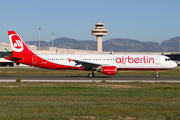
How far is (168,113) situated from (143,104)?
2.65 metres

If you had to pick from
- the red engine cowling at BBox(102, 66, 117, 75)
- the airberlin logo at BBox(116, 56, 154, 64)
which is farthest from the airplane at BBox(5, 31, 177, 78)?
the red engine cowling at BBox(102, 66, 117, 75)

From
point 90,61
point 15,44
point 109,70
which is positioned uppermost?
point 15,44

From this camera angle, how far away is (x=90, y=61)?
39.9m

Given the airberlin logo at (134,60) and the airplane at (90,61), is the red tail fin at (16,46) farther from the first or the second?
the airberlin logo at (134,60)

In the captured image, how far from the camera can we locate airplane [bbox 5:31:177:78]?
128 feet

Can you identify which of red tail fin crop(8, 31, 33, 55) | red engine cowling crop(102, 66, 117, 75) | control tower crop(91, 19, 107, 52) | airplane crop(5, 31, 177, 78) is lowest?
red engine cowling crop(102, 66, 117, 75)

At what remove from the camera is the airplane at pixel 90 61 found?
128ft

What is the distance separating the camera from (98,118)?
11.6 m

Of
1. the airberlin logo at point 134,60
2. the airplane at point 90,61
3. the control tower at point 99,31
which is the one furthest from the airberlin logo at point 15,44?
the control tower at point 99,31

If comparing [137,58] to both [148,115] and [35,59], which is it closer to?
[35,59]

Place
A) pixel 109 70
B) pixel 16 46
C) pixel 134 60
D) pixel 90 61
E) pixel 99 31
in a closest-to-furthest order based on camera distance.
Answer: pixel 109 70, pixel 134 60, pixel 90 61, pixel 16 46, pixel 99 31

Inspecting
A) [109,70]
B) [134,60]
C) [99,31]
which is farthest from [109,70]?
[99,31]

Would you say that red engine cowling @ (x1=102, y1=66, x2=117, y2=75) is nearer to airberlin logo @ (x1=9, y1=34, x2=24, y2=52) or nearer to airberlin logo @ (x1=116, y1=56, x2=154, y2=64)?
airberlin logo @ (x1=116, y1=56, x2=154, y2=64)

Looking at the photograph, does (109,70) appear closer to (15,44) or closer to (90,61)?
(90,61)
